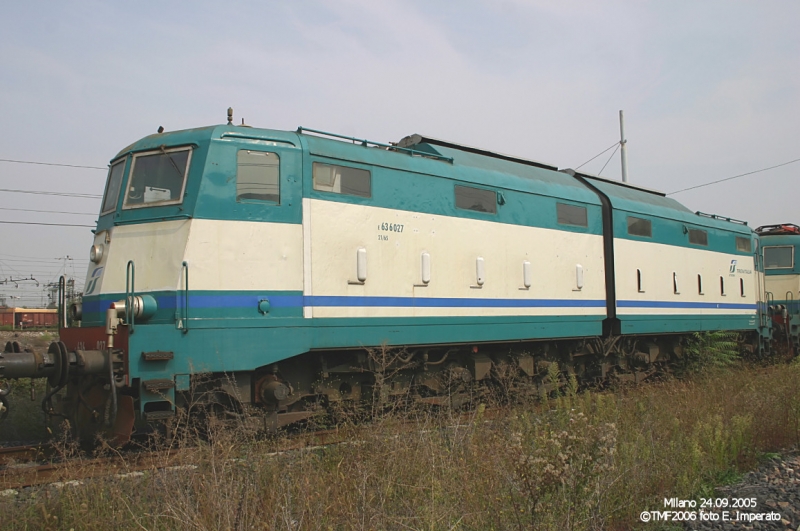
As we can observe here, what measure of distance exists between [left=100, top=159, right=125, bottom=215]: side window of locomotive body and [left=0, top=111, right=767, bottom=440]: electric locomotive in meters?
0.03

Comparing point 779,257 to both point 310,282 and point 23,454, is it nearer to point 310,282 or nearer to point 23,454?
point 310,282

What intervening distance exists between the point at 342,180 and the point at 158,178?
223 centimetres

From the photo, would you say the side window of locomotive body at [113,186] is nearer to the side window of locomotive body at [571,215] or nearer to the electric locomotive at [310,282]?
the electric locomotive at [310,282]

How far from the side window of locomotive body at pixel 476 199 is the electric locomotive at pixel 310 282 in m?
0.02

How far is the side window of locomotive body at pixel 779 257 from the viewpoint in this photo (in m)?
20.7

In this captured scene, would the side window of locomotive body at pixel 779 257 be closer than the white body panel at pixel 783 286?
No

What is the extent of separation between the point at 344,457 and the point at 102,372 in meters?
2.89

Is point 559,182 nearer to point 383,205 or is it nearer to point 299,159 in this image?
point 383,205

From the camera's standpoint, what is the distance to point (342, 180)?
28.0ft

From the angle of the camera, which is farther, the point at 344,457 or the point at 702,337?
the point at 702,337

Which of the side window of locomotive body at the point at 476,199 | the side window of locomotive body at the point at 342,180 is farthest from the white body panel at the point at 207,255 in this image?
the side window of locomotive body at the point at 476,199

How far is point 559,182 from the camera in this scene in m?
12.3

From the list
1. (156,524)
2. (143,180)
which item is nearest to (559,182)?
(143,180)

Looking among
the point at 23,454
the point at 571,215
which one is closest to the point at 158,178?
the point at 23,454
